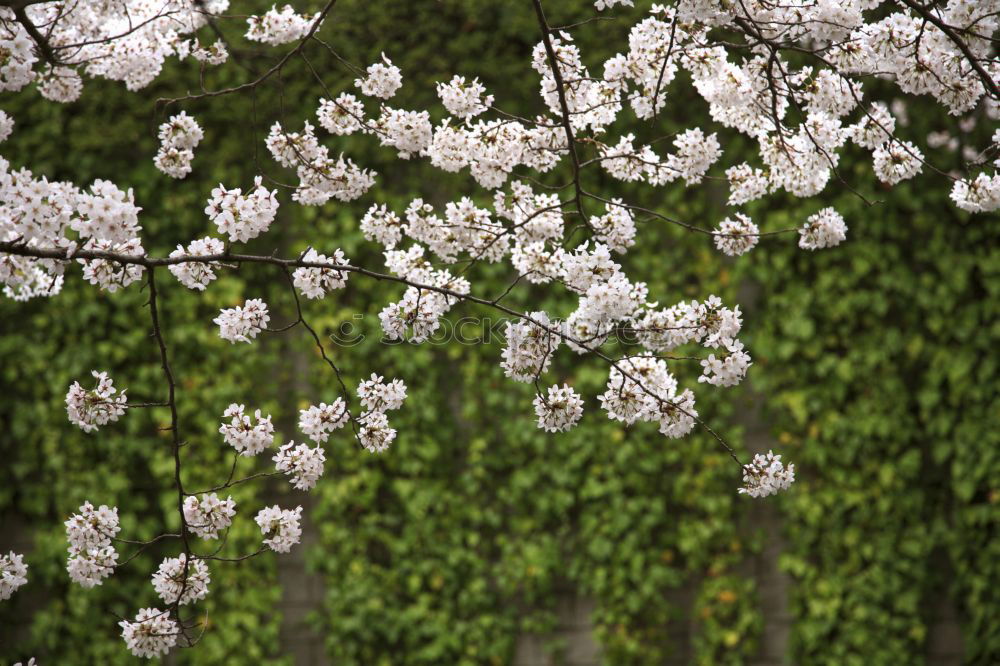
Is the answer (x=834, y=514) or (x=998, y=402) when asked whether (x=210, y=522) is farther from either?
(x=998, y=402)

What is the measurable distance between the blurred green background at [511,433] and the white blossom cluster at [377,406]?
1.49 meters

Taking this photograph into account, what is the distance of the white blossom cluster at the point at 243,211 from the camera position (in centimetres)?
191

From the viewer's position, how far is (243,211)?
1913 millimetres

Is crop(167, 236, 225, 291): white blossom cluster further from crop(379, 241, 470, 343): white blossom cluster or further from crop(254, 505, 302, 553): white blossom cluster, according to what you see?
crop(254, 505, 302, 553): white blossom cluster

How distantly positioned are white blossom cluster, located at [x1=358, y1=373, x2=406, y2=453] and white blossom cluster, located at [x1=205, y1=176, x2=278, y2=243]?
0.46 m

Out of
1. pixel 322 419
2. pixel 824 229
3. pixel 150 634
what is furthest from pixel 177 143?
pixel 824 229

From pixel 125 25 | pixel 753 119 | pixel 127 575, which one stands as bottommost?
pixel 127 575

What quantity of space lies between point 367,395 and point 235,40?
7.42ft

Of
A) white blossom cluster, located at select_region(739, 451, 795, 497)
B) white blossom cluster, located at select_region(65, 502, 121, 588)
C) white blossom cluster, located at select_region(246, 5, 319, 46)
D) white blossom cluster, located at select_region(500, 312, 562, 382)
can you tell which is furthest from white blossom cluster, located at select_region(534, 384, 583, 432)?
white blossom cluster, located at select_region(246, 5, 319, 46)

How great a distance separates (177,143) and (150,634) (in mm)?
1155

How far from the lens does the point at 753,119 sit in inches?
94.9

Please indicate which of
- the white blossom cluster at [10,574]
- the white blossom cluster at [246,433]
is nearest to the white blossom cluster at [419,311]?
the white blossom cluster at [246,433]

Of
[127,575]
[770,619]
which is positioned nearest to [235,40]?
[127,575]

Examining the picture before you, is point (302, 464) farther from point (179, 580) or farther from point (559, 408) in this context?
point (559, 408)
